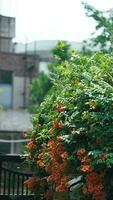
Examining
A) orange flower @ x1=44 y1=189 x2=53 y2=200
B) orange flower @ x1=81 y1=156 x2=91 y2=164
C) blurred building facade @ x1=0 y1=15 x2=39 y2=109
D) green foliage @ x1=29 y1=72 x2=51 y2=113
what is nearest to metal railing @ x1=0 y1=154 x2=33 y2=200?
orange flower @ x1=44 y1=189 x2=53 y2=200

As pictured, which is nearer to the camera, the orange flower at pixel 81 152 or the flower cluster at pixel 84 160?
the flower cluster at pixel 84 160

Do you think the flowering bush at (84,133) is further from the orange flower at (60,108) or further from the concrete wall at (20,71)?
the concrete wall at (20,71)

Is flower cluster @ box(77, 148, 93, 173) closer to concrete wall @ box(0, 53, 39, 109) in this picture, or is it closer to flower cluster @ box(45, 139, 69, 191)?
flower cluster @ box(45, 139, 69, 191)

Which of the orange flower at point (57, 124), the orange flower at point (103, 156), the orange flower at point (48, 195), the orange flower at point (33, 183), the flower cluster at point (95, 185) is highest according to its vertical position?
the orange flower at point (57, 124)

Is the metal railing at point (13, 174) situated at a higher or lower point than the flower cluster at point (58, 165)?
lower

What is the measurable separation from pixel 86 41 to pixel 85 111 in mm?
20209

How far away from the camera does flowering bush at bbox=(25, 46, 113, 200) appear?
596 centimetres

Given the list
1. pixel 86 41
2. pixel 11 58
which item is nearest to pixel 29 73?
pixel 11 58

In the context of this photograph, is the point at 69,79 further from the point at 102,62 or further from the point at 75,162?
the point at 75,162

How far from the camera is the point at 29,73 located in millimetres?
39469

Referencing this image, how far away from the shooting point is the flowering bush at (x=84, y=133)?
19.6 ft

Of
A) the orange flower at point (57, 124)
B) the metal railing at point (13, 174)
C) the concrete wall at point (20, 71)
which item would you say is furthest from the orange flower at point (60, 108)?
the concrete wall at point (20, 71)

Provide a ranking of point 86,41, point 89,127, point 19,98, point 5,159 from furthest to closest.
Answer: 1. point 19,98
2. point 86,41
3. point 5,159
4. point 89,127

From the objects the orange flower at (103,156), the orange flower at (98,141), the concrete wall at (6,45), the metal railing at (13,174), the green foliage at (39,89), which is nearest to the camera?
the orange flower at (103,156)
